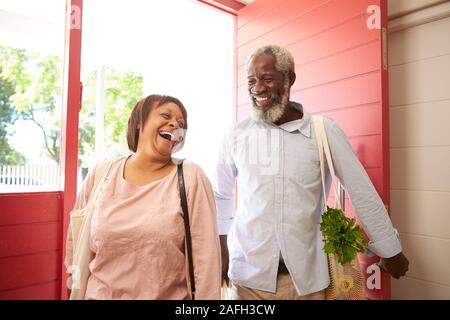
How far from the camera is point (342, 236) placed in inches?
37.1

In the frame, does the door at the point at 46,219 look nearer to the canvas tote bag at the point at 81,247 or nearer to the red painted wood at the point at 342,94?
the canvas tote bag at the point at 81,247

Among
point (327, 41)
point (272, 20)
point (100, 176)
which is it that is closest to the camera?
point (100, 176)

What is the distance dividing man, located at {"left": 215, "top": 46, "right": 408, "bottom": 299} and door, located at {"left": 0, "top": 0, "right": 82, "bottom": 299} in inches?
24.3

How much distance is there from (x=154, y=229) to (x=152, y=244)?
1.5 inches

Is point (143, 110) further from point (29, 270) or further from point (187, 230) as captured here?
point (29, 270)

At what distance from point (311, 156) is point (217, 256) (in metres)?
0.45

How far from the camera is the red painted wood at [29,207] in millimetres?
1020

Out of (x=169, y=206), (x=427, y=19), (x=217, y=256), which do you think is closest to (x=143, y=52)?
(x=169, y=206)

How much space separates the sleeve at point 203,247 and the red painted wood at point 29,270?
0.64m

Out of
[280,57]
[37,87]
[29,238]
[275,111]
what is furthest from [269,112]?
[29,238]

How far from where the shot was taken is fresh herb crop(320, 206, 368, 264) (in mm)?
941

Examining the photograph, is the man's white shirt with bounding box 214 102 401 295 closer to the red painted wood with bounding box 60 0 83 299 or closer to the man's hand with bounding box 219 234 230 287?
the man's hand with bounding box 219 234 230 287

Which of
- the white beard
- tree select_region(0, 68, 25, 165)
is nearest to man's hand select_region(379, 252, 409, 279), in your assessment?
the white beard

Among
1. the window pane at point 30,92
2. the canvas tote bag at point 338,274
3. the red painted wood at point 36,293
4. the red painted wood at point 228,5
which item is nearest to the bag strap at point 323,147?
the canvas tote bag at point 338,274
